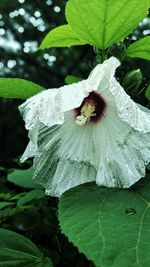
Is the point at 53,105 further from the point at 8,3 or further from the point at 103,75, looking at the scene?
the point at 8,3

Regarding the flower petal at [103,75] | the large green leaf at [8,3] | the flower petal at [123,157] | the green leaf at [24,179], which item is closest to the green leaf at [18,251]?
the green leaf at [24,179]

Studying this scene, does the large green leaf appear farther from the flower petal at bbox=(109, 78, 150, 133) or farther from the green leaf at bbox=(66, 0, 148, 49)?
the flower petal at bbox=(109, 78, 150, 133)

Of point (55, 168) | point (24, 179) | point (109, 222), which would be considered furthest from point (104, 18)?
point (24, 179)

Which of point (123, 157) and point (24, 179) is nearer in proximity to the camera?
point (123, 157)

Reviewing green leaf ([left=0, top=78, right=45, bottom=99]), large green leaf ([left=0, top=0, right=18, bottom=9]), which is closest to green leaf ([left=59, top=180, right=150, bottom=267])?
green leaf ([left=0, top=78, right=45, bottom=99])

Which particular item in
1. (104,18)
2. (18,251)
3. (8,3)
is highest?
(8,3)

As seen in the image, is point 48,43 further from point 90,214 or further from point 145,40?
point 90,214
